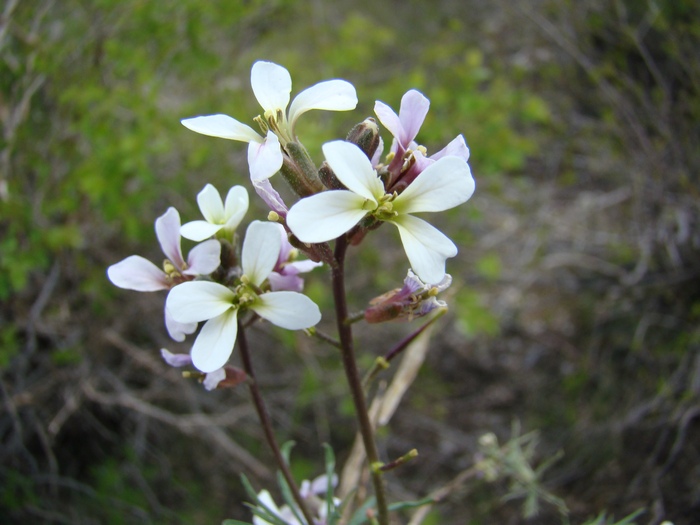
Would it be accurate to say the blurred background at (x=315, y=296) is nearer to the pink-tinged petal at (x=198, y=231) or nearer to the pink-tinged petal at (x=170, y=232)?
the pink-tinged petal at (x=170, y=232)

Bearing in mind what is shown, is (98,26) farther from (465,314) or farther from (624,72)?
(624,72)

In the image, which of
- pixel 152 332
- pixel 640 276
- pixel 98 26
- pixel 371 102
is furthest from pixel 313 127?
pixel 640 276

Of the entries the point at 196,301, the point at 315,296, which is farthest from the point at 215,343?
the point at 315,296

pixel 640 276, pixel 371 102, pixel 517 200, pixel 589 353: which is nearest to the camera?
pixel 640 276

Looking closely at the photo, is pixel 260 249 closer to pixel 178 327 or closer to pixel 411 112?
pixel 178 327

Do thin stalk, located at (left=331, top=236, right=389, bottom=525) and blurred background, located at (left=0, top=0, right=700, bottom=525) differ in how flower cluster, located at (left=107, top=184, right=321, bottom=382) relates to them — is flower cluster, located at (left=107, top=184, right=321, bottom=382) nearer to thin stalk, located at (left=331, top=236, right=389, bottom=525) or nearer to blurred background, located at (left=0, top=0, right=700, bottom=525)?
thin stalk, located at (left=331, top=236, right=389, bottom=525)

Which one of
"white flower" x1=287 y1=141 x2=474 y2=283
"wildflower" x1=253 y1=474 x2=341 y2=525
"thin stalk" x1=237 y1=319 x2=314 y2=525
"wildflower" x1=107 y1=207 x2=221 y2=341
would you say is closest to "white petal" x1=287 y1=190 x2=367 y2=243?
"white flower" x1=287 y1=141 x2=474 y2=283
